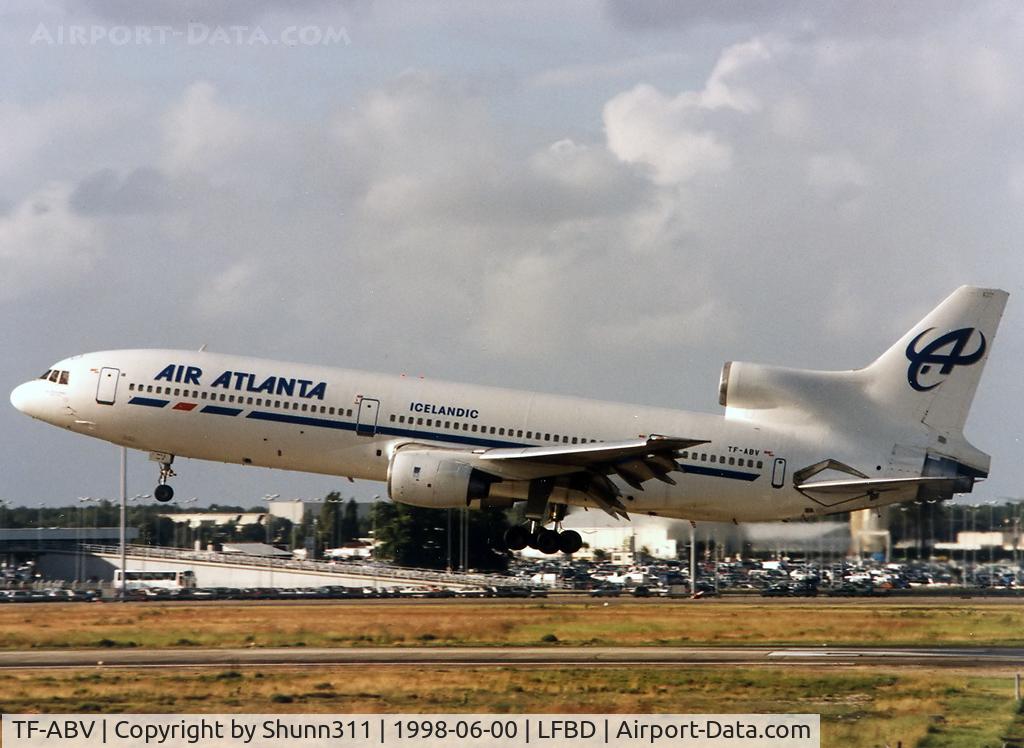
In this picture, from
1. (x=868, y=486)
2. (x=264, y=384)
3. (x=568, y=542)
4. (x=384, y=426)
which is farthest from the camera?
(x=568, y=542)

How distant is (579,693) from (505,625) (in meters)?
13.6

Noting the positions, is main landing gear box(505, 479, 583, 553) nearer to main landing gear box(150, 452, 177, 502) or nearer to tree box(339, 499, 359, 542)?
main landing gear box(150, 452, 177, 502)

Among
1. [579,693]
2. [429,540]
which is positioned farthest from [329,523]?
[579,693]

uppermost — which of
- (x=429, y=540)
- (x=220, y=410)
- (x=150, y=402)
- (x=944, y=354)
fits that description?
(x=944, y=354)

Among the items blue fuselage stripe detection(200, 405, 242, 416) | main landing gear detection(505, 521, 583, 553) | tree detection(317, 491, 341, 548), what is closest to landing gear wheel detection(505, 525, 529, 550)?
main landing gear detection(505, 521, 583, 553)

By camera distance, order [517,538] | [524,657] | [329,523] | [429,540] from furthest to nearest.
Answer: [329,523] → [429,540] → [517,538] → [524,657]

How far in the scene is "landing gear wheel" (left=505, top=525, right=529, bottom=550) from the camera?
39.6m

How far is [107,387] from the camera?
127ft

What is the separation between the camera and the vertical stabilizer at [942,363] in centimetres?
4056

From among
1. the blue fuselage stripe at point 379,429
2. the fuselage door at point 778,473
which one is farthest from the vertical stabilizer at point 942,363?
the blue fuselage stripe at point 379,429

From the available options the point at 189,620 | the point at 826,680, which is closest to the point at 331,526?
the point at 189,620

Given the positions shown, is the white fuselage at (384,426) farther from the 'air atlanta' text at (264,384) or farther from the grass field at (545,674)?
the grass field at (545,674)

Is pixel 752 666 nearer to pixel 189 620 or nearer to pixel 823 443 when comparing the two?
pixel 823 443

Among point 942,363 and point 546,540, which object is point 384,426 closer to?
point 546,540
